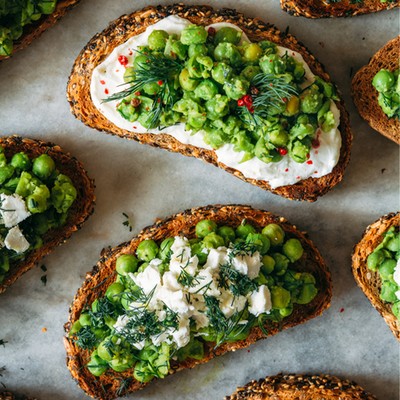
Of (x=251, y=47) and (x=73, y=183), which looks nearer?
(x=251, y=47)

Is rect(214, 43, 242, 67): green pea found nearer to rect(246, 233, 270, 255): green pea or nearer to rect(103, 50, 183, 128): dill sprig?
rect(103, 50, 183, 128): dill sprig

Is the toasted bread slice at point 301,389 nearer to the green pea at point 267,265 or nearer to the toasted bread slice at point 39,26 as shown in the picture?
the green pea at point 267,265

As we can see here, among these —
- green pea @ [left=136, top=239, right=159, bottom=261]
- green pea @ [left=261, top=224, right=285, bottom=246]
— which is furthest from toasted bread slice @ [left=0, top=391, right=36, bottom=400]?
green pea @ [left=261, top=224, right=285, bottom=246]

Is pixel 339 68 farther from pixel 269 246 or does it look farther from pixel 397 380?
pixel 397 380

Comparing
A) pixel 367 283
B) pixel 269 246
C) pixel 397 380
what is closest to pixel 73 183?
pixel 269 246

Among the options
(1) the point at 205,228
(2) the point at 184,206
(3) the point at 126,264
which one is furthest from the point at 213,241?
(2) the point at 184,206
